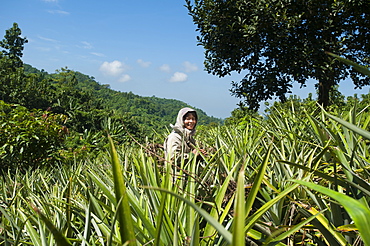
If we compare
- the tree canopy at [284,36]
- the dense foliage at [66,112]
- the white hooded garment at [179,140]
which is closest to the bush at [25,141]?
the dense foliage at [66,112]

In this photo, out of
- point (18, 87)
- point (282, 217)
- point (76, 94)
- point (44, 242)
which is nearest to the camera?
point (44, 242)

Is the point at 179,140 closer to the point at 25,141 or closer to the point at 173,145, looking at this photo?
the point at 173,145

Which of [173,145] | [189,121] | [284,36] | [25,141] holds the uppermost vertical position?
[284,36]

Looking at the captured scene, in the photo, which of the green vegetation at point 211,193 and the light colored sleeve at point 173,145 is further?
the light colored sleeve at point 173,145

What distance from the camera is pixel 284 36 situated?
18.2ft

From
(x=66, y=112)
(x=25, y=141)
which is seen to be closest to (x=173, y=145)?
(x=25, y=141)

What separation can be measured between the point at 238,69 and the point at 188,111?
13.1 feet

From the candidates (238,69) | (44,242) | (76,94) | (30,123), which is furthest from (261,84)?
(76,94)

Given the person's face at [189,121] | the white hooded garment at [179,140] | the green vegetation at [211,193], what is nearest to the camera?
the green vegetation at [211,193]

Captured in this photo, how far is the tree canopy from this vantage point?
5.57 m

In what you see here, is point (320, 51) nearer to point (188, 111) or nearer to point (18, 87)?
point (188, 111)

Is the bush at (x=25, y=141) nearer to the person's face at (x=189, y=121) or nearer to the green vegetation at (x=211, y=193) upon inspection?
the green vegetation at (x=211, y=193)

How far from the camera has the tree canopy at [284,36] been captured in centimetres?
557

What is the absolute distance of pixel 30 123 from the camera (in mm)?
4797
